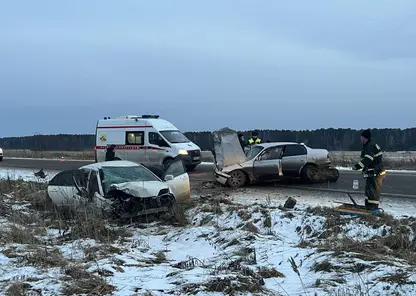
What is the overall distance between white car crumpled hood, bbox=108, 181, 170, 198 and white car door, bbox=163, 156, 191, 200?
0.91m

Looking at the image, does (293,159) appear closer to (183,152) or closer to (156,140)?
(183,152)

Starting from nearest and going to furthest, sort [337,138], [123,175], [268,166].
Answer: [123,175] < [268,166] < [337,138]

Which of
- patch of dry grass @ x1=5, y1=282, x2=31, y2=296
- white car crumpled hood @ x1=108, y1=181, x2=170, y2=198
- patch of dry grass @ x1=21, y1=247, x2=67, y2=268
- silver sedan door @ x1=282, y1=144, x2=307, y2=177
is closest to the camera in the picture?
patch of dry grass @ x1=5, y1=282, x2=31, y2=296

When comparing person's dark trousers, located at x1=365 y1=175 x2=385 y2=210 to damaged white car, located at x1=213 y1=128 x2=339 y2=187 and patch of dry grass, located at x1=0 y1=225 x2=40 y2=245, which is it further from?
patch of dry grass, located at x1=0 y1=225 x2=40 y2=245

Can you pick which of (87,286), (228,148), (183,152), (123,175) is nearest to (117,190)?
(123,175)

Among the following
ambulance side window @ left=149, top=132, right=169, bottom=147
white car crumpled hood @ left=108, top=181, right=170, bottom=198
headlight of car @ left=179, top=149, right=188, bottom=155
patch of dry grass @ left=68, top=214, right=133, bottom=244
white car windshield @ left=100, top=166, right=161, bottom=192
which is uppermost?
ambulance side window @ left=149, top=132, right=169, bottom=147

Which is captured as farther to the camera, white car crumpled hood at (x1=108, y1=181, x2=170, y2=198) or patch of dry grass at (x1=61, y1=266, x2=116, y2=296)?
white car crumpled hood at (x1=108, y1=181, x2=170, y2=198)

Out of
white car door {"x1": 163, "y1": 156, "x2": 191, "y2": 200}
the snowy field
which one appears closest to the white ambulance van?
white car door {"x1": 163, "y1": 156, "x2": 191, "y2": 200}

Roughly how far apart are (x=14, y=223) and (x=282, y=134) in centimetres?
3562

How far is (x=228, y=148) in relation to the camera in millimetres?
15039

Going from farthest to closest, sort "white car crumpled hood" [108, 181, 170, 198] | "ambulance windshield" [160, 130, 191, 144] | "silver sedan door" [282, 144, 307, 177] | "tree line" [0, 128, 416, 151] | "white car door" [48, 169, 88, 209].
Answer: "tree line" [0, 128, 416, 151], "ambulance windshield" [160, 130, 191, 144], "silver sedan door" [282, 144, 307, 177], "white car door" [48, 169, 88, 209], "white car crumpled hood" [108, 181, 170, 198]

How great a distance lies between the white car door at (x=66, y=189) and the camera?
33.8 ft

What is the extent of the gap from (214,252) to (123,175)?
3.69 meters

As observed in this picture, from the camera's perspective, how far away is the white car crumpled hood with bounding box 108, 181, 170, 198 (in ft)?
31.9
